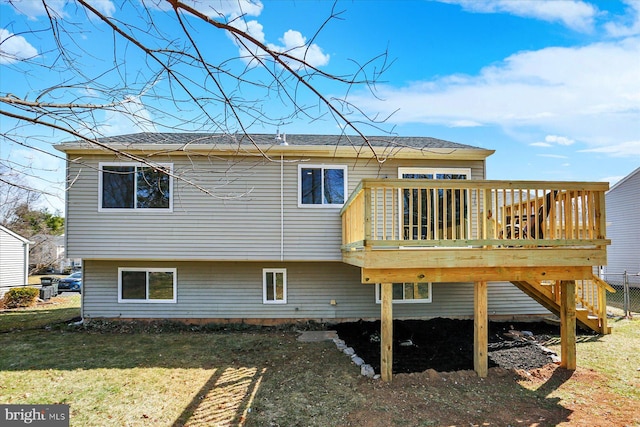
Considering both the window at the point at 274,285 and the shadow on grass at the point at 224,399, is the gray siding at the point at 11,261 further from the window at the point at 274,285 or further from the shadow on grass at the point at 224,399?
the shadow on grass at the point at 224,399

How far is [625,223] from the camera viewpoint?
59.7 ft

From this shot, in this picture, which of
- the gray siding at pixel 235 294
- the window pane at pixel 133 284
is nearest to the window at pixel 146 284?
the window pane at pixel 133 284

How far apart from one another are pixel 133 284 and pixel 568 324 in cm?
981

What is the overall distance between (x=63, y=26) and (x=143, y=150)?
6.66 meters

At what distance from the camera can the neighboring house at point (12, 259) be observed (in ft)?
60.6

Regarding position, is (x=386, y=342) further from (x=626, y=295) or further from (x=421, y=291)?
(x=626, y=295)

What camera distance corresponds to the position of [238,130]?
311 centimetres

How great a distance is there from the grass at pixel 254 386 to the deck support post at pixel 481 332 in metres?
0.26

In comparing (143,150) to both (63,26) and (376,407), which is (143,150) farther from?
(376,407)

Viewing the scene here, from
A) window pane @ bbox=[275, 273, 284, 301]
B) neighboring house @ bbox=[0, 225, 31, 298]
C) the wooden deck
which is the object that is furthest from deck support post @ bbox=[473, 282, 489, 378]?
neighboring house @ bbox=[0, 225, 31, 298]

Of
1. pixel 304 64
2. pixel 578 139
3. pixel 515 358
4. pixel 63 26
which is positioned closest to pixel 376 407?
pixel 515 358

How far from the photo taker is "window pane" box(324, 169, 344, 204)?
9336mm

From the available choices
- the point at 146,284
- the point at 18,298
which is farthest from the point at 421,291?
the point at 18,298

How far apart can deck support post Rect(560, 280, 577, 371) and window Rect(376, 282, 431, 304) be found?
152 inches
